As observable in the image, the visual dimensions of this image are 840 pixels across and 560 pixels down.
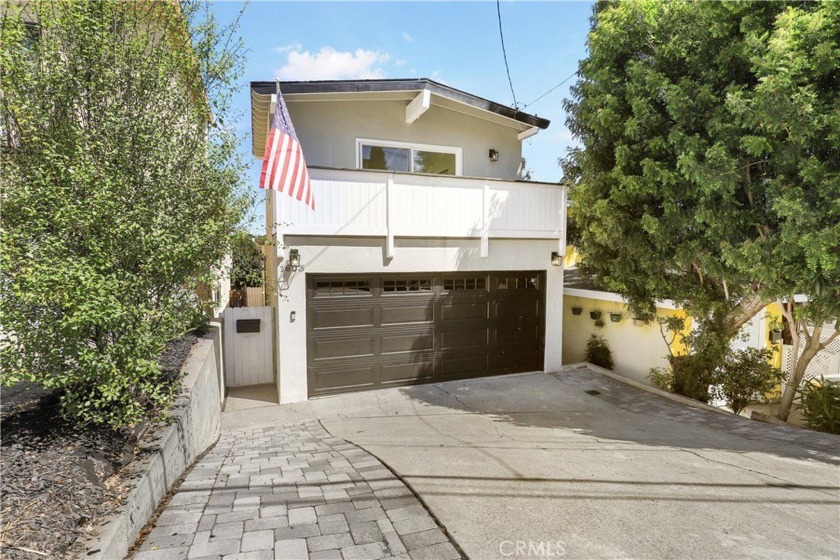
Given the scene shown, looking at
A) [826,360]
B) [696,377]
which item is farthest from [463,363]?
[826,360]

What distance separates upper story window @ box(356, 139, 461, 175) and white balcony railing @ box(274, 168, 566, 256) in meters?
1.21

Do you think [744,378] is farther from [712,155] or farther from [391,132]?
[391,132]

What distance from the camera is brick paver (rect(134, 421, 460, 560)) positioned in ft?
8.74

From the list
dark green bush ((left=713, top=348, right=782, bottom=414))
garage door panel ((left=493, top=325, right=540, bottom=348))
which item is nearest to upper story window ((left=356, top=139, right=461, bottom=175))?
garage door panel ((left=493, top=325, right=540, bottom=348))

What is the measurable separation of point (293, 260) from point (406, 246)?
2120 mm

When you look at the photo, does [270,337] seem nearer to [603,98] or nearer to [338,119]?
[338,119]

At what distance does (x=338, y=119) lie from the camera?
8.65m

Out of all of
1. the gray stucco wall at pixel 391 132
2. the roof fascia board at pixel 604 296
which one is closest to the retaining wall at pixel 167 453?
the gray stucco wall at pixel 391 132

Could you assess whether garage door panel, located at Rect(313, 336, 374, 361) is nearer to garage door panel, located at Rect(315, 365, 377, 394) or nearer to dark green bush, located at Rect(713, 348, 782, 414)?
garage door panel, located at Rect(315, 365, 377, 394)

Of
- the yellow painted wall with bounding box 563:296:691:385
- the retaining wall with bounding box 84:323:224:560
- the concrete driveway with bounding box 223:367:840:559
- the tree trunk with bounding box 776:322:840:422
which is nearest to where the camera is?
the retaining wall with bounding box 84:323:224:560

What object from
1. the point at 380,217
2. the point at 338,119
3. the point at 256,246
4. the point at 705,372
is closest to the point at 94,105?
the point at 256,246

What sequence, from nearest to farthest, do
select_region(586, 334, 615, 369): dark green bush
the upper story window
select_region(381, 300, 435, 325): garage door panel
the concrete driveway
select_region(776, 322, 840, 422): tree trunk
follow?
the concrete driveway < select_region(776, 322, 840, 422): tree trunk < select_region(381, 300, 435, 325): garage door panel < the upper story window < select_region(586, 334, 615, 369): dark green bush

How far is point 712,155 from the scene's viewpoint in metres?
5.73

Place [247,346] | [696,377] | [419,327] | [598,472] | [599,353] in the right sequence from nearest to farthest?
[598,472], [696,377], [419,327], [247,346], [599,353]
